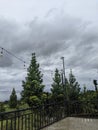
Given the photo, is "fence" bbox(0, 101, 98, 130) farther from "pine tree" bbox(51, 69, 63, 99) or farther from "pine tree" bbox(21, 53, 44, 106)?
"pine tree" bbox(51, 69, 63, 99)

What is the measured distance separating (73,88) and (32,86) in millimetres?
4412

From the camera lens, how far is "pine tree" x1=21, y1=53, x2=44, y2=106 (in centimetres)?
1645

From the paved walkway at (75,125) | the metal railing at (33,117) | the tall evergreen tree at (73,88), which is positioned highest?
the tall evergreen tree at (73,88)

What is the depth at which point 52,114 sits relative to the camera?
6266 mm

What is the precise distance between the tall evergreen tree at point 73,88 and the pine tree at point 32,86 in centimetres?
315

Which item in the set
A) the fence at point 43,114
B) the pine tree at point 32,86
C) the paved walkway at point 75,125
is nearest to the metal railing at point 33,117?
the fence at point 43,114

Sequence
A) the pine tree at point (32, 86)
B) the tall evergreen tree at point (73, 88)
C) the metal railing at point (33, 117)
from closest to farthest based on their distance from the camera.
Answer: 1. the metal railing at point (33, 117)
2. the pine tree at point (32, 86)
3. the tall evergreen tree at point (73, 88)

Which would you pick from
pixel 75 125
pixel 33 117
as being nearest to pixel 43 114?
pixel 33 117

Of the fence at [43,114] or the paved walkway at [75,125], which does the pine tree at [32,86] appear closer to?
the fence at [43,114]

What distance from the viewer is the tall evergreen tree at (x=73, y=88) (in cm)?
1860

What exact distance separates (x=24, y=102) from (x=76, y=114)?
9.83 metres

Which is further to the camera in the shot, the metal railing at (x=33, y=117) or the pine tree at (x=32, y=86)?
the pine tree at (x=32, y=86)

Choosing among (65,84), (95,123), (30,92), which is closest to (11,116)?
(95,123)

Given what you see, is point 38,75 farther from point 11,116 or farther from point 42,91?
point 11,116
